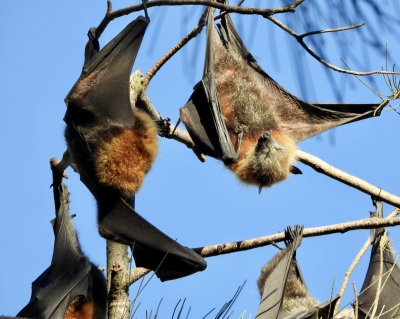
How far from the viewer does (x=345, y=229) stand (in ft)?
19.1

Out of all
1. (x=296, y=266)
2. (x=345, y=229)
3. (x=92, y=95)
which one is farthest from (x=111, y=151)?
(x=296, y=266)

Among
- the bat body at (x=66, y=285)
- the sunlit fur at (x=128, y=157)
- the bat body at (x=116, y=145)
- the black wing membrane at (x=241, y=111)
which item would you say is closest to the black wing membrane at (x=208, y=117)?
the black wing membrane at (x=241, y=111)

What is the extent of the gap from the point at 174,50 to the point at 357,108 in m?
3.07

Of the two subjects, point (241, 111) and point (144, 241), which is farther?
point (241, 111)

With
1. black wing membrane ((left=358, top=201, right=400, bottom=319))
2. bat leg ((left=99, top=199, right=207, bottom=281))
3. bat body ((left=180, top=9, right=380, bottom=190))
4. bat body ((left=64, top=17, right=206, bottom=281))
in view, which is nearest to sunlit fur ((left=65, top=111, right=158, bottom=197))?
bat body ((left=64, top=17, right=206, bottom=281))

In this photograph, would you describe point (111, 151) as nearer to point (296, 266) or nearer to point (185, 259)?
point (185, 259)

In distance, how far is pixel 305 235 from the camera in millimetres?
6285

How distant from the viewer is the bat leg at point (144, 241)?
21.0ft

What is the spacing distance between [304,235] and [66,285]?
8.79 feet

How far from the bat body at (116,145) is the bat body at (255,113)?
4.38 feet

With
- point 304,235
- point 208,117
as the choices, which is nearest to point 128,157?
point 208,117

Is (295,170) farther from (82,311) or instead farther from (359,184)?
(82,311)

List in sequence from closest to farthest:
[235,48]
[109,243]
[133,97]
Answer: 1. [109,243]
2. [133,97]
3. [235,48]

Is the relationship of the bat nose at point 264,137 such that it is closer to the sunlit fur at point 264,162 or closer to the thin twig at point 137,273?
the sunlit fur at point 264,162
